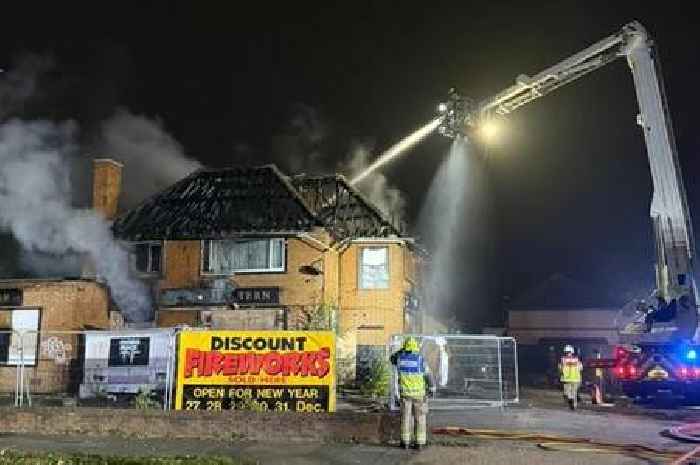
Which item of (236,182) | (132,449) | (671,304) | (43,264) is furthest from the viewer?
(236,182)

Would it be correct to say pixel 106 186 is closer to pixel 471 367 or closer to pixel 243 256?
pixel 243 256

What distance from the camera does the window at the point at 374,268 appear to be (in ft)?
96.5

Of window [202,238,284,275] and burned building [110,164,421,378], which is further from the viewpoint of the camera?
window [202,238,284,275]

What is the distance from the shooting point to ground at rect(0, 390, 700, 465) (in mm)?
10133

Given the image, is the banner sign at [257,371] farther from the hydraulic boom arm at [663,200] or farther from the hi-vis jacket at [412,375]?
the hydraulic boom arm at [663,200]

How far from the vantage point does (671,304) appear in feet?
61.7

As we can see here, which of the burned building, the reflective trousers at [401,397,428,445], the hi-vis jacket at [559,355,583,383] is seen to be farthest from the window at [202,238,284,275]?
the reflective trousers at [401,397,428,445]

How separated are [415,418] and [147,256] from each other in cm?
1913

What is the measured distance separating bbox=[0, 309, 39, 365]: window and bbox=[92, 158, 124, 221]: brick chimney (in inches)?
271

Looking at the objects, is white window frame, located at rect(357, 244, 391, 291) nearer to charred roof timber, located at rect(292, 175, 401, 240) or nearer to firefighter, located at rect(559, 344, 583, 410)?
charred roof timber, located at rect(292, 175, 401, 240)

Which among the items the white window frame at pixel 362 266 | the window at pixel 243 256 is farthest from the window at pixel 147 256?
the white window frame at pixel 362 266

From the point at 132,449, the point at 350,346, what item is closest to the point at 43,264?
the point at 350,346

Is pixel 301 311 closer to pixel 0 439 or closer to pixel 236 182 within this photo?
pixel 236 182

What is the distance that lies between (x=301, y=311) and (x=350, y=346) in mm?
2626
